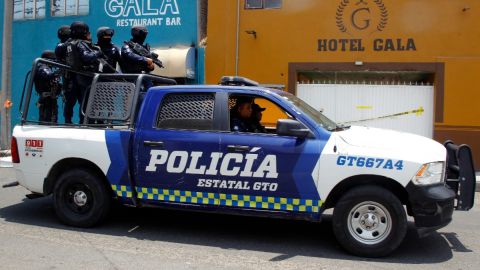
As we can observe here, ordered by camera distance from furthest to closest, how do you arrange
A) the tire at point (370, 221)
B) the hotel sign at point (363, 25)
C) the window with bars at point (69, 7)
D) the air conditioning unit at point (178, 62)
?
the window with bars at point (69, 7), the air conditioning unit at point (178, 62), the hotel sign at point (363, 25), the tire at point (370, 221)

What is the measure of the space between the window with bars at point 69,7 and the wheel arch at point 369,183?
1172 cm

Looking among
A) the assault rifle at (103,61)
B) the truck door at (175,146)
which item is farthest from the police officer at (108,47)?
the truck door at (175,146)

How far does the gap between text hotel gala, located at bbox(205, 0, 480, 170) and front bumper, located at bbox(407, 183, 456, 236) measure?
7524mm

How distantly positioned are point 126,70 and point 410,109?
7.89 meters

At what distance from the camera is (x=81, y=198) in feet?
20.0

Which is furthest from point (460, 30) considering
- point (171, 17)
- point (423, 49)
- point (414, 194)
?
point (414, 194)

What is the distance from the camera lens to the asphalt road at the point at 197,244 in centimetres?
494

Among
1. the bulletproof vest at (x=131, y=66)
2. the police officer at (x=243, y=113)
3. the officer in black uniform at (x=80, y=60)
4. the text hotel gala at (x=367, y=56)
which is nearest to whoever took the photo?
the police officer at (x=243, y=113)

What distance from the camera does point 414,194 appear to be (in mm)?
5000

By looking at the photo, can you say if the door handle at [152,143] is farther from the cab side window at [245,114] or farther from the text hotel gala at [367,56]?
the text hotel gala at [367,56]

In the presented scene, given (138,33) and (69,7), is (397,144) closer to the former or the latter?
(138,33)

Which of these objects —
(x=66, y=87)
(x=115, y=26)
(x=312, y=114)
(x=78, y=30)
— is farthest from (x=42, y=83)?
(x=115, y=26)

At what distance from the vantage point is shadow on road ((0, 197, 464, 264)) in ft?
17.7

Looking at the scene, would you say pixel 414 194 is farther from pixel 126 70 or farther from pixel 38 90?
pixel 38 90
